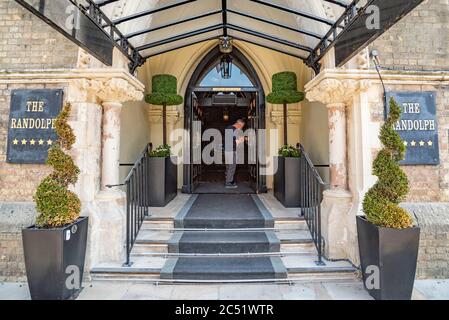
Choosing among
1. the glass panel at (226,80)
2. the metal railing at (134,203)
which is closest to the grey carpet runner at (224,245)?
the metal railing at (134,203)

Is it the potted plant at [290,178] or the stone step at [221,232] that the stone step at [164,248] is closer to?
the stone step at [221,232]

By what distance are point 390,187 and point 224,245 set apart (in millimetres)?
1793

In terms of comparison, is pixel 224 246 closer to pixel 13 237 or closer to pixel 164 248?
pixel 164 248

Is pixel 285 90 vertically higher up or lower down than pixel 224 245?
higher up

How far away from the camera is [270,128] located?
5797 millimetres

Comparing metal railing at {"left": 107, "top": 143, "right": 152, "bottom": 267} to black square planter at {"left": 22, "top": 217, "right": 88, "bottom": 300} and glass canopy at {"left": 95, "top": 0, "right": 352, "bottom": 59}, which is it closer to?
black square planter at {"left": 22, "top": 217, "right": 88, "bottom": 300}

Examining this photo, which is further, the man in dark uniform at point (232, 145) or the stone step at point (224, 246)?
the man in dark uniform at point (232, 145)

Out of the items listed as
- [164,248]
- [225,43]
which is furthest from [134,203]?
[225,43]

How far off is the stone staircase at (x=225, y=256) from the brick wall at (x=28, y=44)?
2.23 m

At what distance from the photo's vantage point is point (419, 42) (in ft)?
9.73

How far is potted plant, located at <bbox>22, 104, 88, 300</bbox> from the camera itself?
2170mm

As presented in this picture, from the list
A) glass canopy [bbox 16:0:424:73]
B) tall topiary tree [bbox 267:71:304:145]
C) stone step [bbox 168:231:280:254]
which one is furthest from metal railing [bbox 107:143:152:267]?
tall topiary tree [bbox 267:71:304:145]

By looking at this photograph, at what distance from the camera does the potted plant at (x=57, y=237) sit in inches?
85.4
